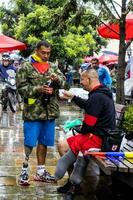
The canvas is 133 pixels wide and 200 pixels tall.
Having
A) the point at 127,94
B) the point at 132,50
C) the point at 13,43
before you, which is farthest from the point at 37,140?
the point at 132,50

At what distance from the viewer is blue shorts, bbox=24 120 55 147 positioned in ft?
24.1

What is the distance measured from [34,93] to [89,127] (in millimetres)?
1201

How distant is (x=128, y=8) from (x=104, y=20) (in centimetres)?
83

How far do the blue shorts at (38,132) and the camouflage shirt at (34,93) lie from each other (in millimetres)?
96

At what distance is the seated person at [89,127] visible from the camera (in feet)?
20.9

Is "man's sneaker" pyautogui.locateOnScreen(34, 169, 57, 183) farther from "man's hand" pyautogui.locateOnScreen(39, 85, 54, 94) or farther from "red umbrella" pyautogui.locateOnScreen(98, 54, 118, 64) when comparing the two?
"red umbrella" pyautogui.locateOnScreen(98, 54, 118, 64)

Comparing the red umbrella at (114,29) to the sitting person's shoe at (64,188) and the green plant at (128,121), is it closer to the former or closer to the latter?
the green plant at (128,121)

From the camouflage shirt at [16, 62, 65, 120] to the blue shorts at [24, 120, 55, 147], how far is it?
96mm

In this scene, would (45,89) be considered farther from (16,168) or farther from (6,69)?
(6,69)

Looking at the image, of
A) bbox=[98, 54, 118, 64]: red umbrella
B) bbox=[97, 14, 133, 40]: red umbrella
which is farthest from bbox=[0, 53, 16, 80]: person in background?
bbox=[98, 54, 118, 64]: red umbrella

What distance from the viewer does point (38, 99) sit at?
7.39 m

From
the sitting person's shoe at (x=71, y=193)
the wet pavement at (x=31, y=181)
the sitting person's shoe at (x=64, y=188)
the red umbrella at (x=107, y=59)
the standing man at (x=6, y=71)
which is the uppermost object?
the sitting person's shoe at (x=71, y=193)

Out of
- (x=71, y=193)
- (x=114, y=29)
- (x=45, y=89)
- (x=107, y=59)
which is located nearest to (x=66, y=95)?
(x=45, y=89)

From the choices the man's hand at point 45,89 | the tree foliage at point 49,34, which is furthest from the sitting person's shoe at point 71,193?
the tree foliage at point 49,34
